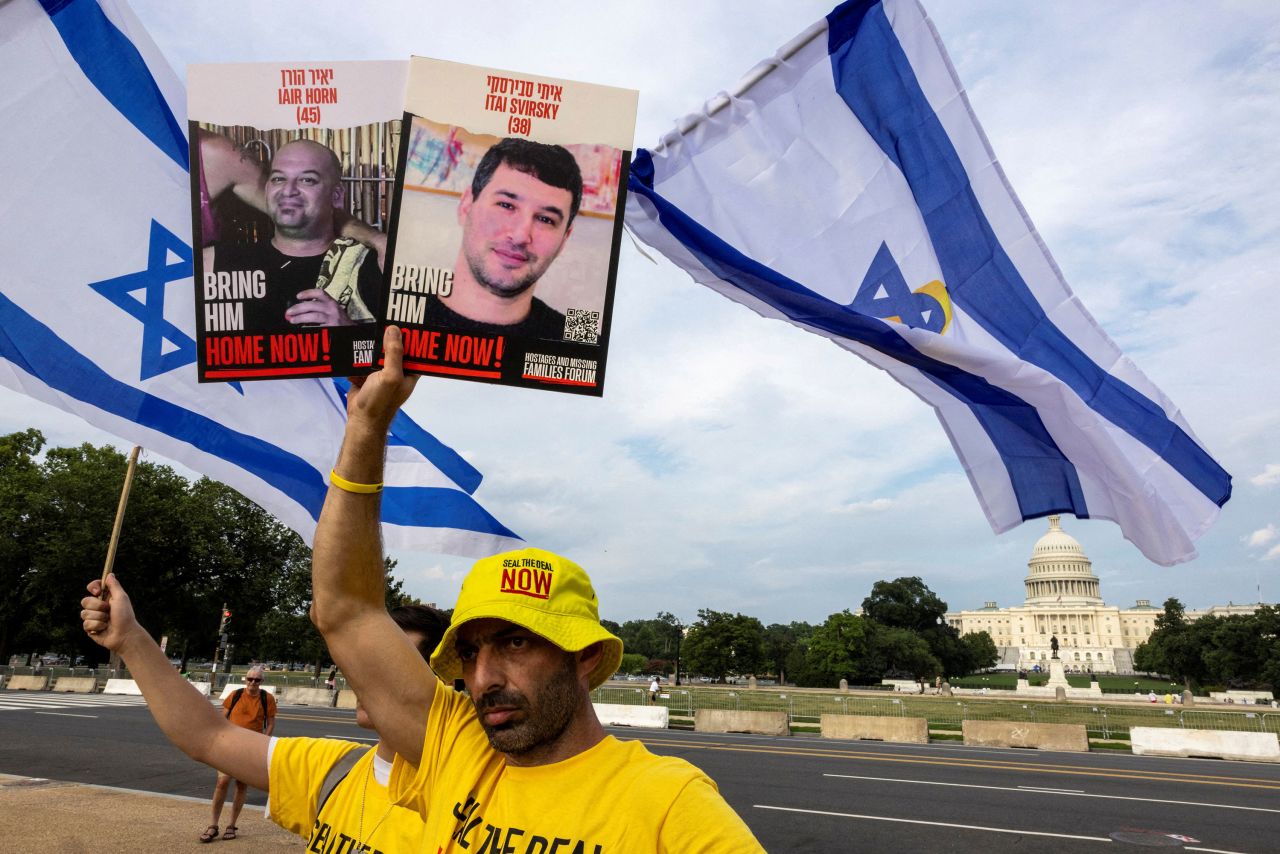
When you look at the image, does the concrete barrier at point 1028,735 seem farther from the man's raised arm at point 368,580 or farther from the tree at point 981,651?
the tree at point 981,651

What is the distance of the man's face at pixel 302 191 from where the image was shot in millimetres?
2496

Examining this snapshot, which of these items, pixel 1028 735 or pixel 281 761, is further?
pixel 1028 735

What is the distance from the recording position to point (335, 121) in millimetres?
2570

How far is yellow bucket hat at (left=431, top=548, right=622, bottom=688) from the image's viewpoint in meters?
1.98

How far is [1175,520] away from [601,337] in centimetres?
387

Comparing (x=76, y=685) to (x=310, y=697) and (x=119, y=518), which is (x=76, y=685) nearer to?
(x=310, y=697)

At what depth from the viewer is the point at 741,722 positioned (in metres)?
28.7

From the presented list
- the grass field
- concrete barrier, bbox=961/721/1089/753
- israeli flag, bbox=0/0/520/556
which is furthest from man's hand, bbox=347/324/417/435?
the grass field

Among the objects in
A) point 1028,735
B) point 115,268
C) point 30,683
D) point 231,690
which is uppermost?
point 115,268

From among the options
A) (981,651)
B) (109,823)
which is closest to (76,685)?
Answer: (109,823)

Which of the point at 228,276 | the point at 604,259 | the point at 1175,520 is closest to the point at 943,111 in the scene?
the point at 1175,520

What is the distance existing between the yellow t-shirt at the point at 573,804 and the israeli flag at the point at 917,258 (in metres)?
3.51

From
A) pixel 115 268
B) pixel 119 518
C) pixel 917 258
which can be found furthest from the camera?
pixel 917 258

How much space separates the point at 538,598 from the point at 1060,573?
17139 centimetres
